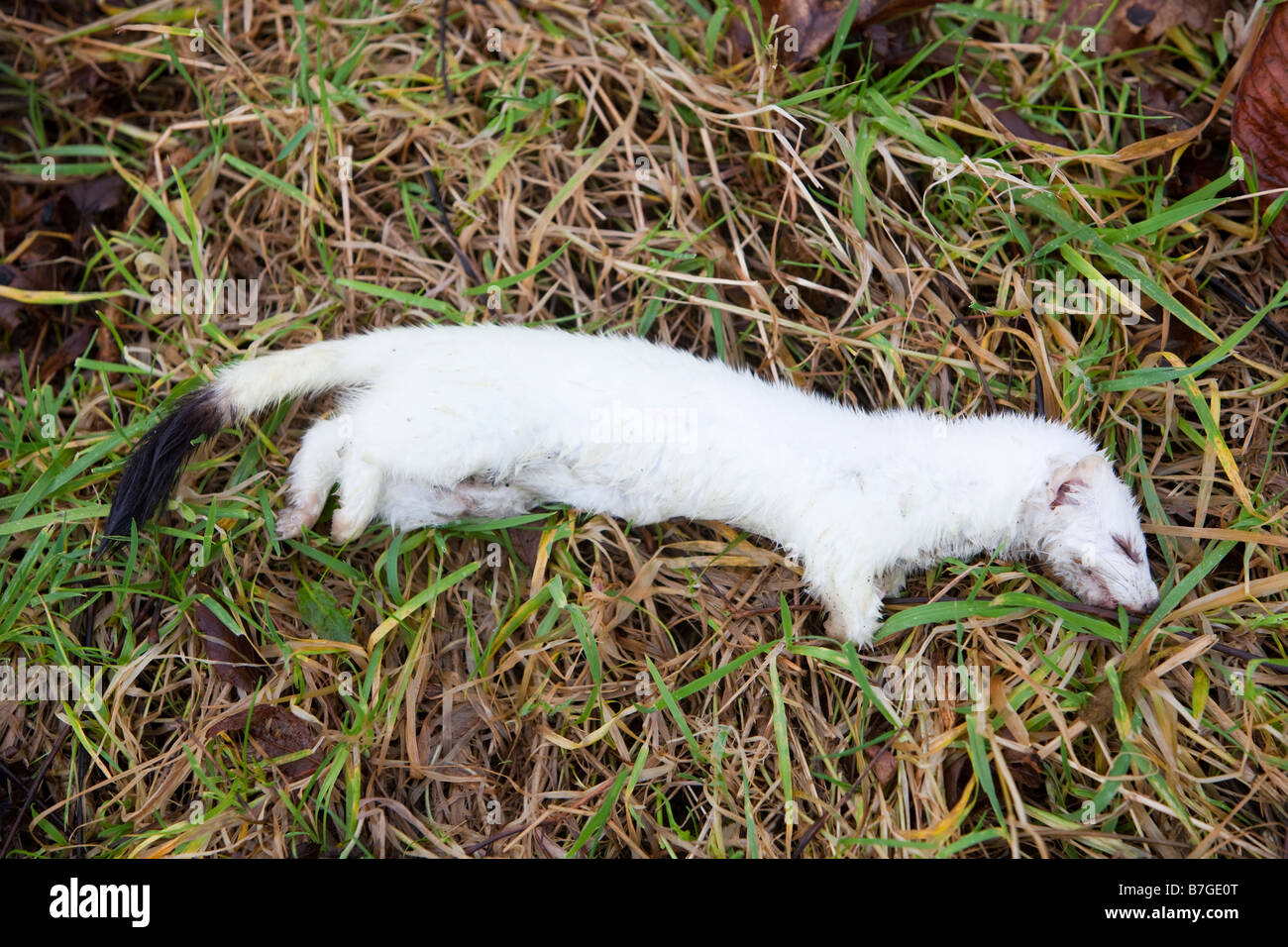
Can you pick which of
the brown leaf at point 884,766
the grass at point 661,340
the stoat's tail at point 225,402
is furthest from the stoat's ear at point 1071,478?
the stoat's tail at point 225,402

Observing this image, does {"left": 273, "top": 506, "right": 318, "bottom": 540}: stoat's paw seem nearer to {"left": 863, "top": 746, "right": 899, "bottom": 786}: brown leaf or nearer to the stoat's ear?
{"left": 863, "top": 746, "right": 899, "bottom": 786}: brown leaf

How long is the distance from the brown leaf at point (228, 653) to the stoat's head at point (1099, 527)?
116 inches

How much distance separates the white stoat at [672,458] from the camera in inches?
108

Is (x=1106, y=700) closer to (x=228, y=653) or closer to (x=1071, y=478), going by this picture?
(x=1071, y=478)

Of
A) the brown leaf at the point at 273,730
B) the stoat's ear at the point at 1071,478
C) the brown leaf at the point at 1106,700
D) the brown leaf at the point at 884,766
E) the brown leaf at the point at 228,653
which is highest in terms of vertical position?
the stoat's ear at the point at 1071,478

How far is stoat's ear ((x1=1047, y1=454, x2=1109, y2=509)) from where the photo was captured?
281cm

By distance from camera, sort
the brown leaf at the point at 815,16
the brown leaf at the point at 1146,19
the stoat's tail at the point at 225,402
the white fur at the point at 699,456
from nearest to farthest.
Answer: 1. the white fur at the point at 699,456
2. the stoat's tail at the point at 225,402
3. the brown leaf at the point at 815,16
4. the brown leaf at the point at 1146,19

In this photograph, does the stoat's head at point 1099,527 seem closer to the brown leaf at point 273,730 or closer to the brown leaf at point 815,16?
the brown leaf at point 815,16

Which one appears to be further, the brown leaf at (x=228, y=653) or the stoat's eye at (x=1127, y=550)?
the brown leaf at (x=228, y=653)

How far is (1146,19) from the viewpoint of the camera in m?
3.35

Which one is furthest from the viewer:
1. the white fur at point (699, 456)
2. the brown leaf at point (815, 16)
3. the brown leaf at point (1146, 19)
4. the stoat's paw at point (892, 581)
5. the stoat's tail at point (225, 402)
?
the brown leaf at point (1146, 19)

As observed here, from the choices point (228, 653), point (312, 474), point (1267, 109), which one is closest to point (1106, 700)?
point (1267, 109)
